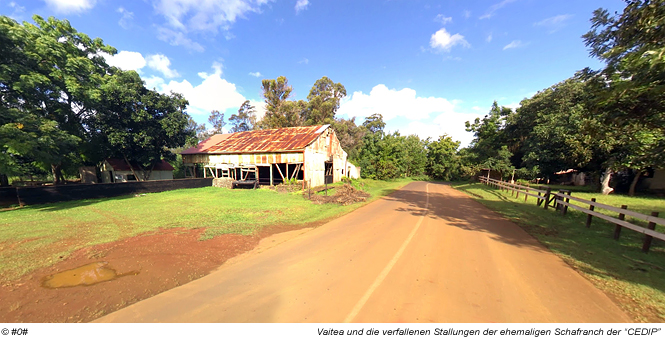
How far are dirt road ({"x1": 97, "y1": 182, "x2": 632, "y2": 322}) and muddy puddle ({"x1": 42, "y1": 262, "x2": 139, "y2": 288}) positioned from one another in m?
1.72

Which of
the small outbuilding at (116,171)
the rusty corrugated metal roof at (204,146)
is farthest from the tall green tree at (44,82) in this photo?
the rusty corrugated metal roof at (204,146)

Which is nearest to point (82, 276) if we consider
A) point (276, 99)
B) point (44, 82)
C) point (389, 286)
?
point (389, 286)

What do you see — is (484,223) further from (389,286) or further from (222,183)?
(222,183)

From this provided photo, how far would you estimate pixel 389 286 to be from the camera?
13.4 ft

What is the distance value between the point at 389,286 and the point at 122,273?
5.44 metres

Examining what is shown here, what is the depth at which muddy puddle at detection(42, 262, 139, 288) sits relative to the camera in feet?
14.4

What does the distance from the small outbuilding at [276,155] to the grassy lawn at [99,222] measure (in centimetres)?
1036

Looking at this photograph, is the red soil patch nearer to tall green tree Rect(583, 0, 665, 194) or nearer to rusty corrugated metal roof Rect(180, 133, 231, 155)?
tall green tree Rect(583, 0, 665, 194)

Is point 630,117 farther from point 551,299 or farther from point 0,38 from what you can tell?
point 0,38

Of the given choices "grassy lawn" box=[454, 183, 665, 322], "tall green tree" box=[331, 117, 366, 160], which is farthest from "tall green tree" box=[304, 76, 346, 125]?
"grassy lawn" box=[454, 183, 665, 322]

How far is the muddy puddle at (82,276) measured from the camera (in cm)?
439

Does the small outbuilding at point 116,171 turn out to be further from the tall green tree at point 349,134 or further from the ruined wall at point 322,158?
the tall green tree at point 349,134

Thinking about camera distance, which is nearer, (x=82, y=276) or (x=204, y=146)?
(x=82, y=276)

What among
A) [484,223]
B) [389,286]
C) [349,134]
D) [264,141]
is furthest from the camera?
[349,134]
